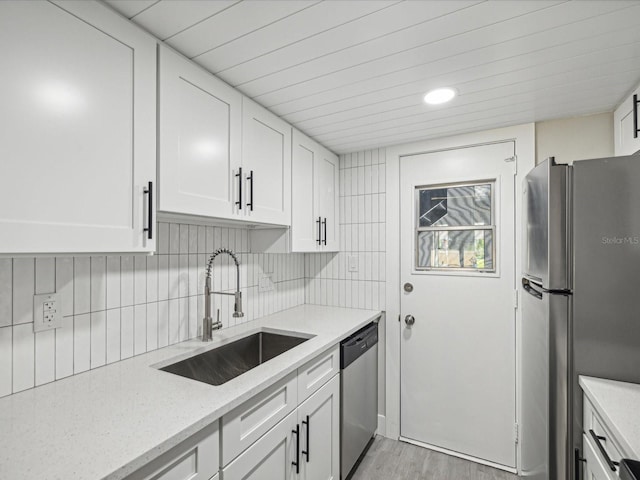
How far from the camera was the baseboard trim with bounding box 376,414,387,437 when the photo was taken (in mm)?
2424

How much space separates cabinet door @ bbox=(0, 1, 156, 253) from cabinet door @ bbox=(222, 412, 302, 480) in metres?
0.81

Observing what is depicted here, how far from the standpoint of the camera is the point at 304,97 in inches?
65.7

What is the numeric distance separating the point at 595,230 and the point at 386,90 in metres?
1.07

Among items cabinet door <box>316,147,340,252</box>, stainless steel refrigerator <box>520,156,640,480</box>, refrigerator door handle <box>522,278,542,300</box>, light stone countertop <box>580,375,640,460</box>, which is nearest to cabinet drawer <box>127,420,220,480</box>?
light stone countertop <box>580,375,640,460</box>

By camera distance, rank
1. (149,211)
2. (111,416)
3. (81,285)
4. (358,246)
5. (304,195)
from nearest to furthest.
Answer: (111,416), (149,211), (81,285), (304,195), (358,246)

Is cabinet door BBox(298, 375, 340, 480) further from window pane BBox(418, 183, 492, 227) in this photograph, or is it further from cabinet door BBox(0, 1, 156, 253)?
window pane BBox(418, 183, 492, 227)

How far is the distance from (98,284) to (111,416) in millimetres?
573

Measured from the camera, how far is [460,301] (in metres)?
2.21

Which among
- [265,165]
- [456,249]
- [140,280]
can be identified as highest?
[265,165]

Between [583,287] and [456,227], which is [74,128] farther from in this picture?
[456,227]

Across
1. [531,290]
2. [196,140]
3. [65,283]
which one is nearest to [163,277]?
[65,283]

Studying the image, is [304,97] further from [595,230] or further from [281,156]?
[595,230]

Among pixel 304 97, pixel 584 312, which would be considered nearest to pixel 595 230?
pixel 584 312

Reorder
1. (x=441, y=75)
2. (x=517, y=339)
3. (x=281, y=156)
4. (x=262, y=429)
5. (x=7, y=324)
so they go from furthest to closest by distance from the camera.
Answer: (x=517, y=339) < (x=281, y=156) < (x=441, y=75) < (x=262, y=429) < (x=7, y=324)
